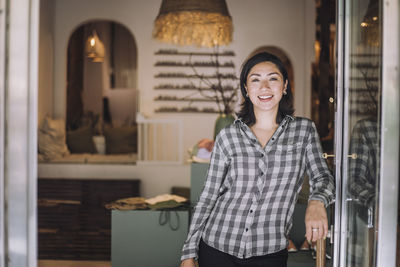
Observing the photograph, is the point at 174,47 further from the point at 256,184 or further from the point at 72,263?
the point at 256,184

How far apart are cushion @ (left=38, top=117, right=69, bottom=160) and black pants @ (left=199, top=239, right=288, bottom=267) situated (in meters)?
5.86

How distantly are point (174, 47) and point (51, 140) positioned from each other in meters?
2.47

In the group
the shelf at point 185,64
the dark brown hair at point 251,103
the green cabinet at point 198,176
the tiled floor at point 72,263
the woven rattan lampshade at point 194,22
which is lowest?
Answer: the tiled floor at point 72,263

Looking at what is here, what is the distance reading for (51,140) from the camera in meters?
7.87

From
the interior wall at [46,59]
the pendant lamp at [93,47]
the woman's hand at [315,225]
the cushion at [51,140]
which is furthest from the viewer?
the interior wall at [46,59]

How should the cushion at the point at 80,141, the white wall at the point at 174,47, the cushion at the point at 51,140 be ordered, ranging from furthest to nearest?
1. the white wall at the point at 174,47
2. the cushion at the point at 80,141
3. the cushion at the point at 51,140

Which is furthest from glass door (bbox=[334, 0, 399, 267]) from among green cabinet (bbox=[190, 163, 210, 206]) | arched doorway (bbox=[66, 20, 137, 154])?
arched doorway (bbox=[66, 20, 137, 154])

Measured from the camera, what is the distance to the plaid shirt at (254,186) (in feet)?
7.23

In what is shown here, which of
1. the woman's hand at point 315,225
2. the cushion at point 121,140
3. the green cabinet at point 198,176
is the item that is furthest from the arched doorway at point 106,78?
the woman's hand at point 315,225

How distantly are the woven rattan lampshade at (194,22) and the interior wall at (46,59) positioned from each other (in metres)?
3.56

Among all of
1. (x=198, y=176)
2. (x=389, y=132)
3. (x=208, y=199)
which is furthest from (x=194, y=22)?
(x=389, y=132)

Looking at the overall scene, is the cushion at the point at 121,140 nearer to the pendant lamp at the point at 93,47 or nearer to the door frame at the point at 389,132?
the pendant lamp at the point at 93,47

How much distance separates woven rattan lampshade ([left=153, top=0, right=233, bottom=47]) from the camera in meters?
4.58

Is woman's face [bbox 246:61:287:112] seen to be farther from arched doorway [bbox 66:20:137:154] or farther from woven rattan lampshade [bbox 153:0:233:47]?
arched doorway [bbox 66:20:137:154]
